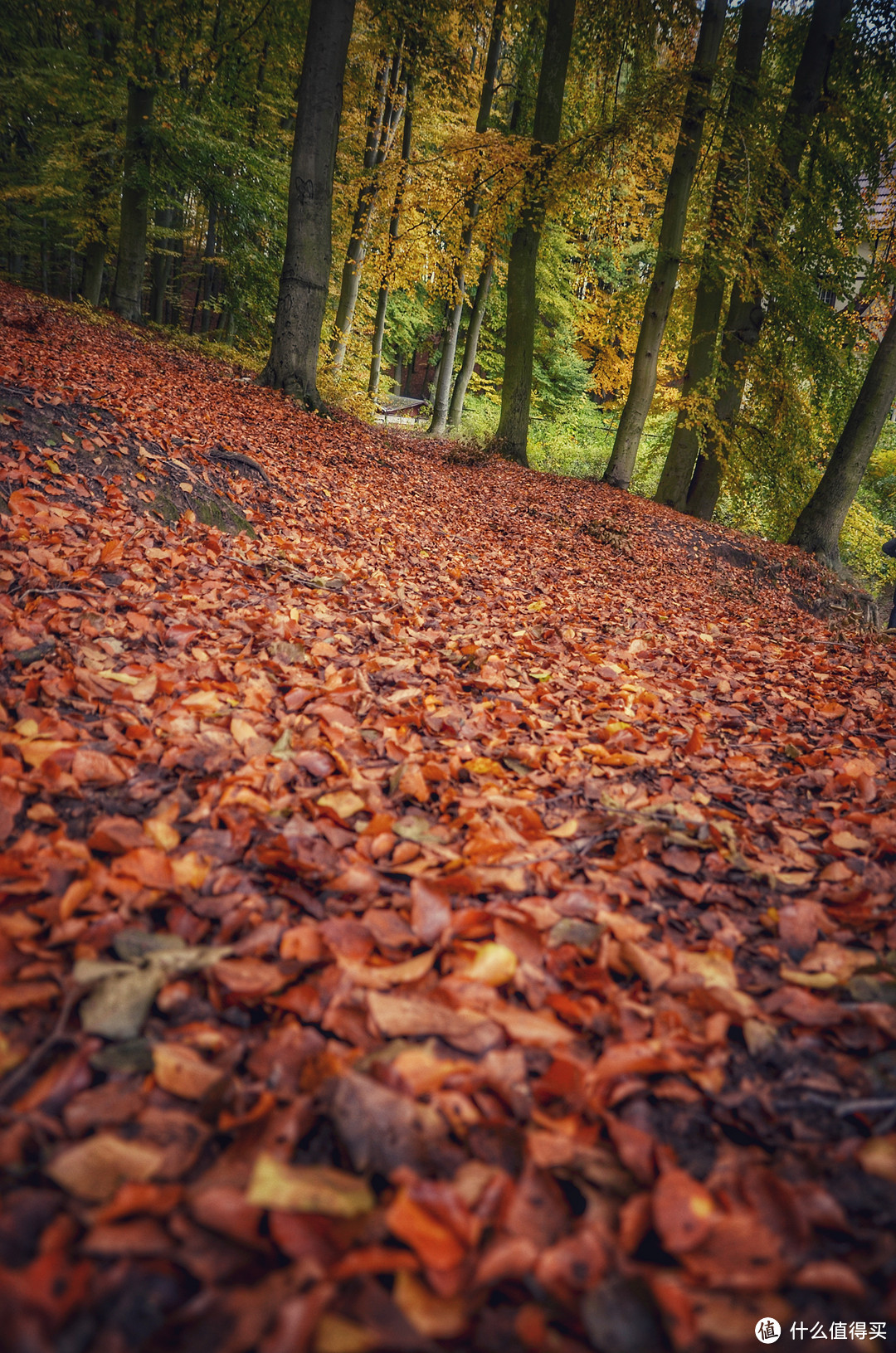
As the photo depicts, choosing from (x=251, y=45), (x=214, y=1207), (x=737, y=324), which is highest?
(x=251, y=45)

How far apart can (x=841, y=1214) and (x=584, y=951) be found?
62cm

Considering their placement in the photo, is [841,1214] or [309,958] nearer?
[841,1214]

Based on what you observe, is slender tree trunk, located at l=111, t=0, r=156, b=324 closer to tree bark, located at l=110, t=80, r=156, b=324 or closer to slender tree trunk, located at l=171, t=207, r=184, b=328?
tree bark, located at l=110, t=80, r=156, b=324

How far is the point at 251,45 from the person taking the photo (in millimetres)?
10078

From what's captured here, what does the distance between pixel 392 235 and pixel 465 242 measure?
1842 millimetres

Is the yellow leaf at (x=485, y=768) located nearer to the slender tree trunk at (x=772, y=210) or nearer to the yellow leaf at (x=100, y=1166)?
the yellow leaf at (x=100, y=1166)

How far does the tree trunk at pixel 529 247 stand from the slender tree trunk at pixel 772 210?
312cm

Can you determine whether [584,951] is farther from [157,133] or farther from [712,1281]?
[157,133]

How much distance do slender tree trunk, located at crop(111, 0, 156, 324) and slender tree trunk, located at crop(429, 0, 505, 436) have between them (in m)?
5.11

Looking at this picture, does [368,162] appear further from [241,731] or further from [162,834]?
[162,834]

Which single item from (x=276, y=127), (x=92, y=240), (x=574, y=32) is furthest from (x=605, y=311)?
(x=92, y=240)

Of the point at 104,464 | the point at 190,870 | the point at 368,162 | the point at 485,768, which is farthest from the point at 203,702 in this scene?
the point at 368,162

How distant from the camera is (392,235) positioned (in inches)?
474

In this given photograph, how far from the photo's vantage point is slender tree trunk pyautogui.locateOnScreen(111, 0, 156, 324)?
10.2 m
